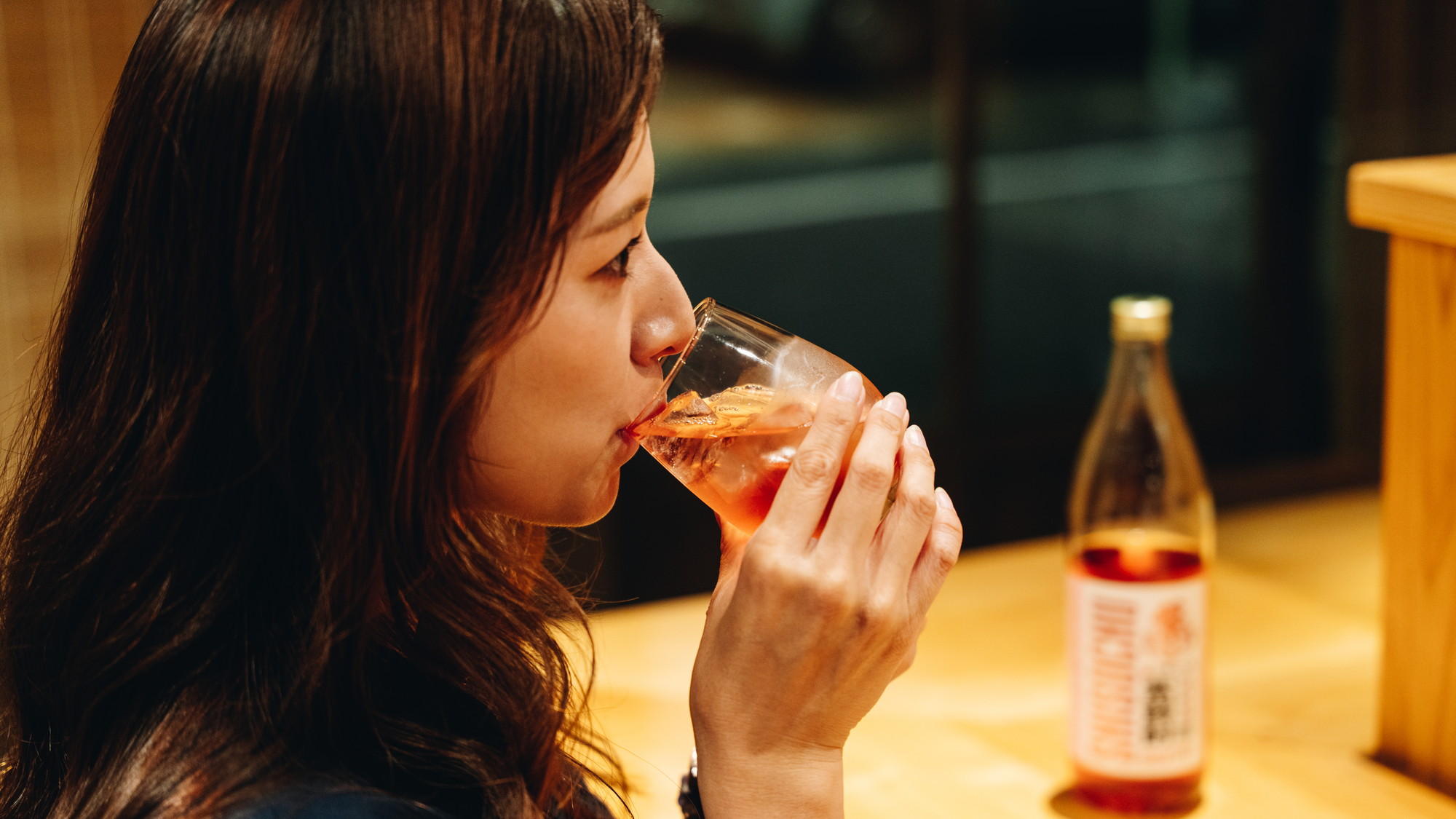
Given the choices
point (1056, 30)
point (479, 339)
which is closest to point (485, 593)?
point (479, 339)

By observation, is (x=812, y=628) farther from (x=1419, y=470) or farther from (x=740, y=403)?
(x=1419, y=470)

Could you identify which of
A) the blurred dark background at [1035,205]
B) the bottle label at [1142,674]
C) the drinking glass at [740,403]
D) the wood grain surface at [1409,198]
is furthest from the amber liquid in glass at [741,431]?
the blurred dark background at [1035,205]

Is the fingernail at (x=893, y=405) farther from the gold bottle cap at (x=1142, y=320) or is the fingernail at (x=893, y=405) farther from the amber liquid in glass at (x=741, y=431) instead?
the gold bottle cap at (x=1142, y=320)

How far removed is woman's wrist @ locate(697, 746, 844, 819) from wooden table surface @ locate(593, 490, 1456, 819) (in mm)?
234

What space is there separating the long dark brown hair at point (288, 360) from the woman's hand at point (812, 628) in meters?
0.12

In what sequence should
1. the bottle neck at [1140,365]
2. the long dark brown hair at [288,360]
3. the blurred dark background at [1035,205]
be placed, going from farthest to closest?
the blurred dark background at [1035,205]
the bottle neck at [1140,365]
the long dark brown hair at [288,360]

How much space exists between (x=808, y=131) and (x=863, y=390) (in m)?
2.84

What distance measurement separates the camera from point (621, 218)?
2.51ft

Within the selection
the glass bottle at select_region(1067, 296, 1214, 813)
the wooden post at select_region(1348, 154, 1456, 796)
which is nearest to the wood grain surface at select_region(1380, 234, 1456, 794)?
the wooden post at select_region(1348, 154, 1456, 796)

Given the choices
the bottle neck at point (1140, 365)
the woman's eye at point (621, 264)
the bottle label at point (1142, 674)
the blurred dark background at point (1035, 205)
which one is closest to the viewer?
the woman's eye at point (621, 264)

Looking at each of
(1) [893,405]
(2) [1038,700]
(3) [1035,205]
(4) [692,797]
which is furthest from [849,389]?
(3) [1035,205]

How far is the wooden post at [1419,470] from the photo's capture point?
3.45ft

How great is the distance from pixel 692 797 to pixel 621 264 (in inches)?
12.6

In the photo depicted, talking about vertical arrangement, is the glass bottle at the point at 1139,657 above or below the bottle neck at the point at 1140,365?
below
